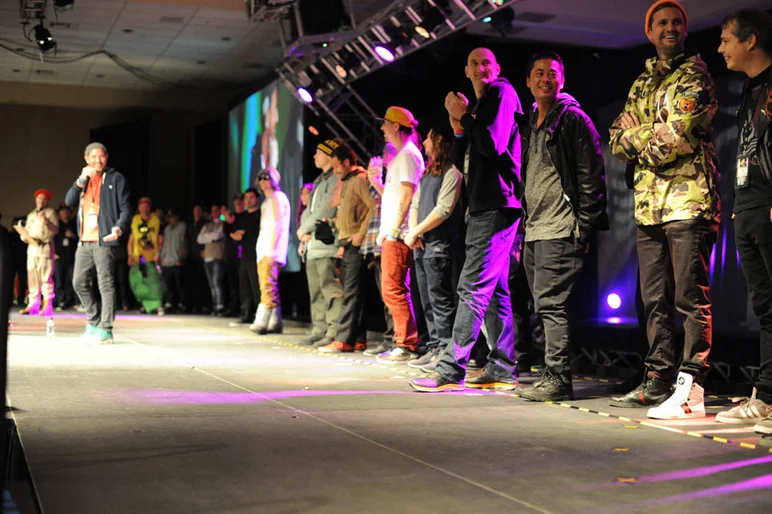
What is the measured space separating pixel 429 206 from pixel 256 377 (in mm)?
1683

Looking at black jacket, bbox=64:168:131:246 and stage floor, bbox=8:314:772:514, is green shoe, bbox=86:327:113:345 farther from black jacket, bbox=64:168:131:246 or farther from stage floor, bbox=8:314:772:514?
stage floor, bbox=8:314:772:514

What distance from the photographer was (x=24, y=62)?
55.8 feet

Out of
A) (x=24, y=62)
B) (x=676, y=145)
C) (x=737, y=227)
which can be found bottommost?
(x=737, y=227)

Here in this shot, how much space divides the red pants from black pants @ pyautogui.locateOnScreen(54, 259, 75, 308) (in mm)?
10580

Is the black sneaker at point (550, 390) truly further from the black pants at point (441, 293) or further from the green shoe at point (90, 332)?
the green shoe at point (90, 332)

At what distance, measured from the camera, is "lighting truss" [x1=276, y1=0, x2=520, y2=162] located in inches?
324

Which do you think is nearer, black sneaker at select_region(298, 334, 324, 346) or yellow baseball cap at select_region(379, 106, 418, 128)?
yellow baseball cap at select_region(379, 106, 418, 128)

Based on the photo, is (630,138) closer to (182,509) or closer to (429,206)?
(429,206)

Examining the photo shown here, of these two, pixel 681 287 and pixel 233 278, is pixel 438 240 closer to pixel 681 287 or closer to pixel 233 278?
pixel 681 287

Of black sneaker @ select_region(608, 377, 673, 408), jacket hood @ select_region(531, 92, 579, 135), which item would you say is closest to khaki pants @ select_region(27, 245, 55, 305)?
jacket hood @ select_region(531, 92, 579, 135)

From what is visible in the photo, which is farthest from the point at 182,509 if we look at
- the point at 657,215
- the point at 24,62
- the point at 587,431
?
the point at 24,62

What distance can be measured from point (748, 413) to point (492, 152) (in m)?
1.78

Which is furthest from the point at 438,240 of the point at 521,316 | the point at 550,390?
the point at 550,390

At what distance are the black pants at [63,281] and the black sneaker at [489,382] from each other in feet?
40.5
